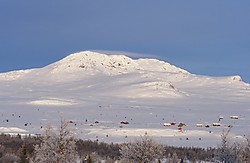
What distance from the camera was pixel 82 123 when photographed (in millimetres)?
95562

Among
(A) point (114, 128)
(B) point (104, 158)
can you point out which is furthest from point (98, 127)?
(B) point (104, 158)

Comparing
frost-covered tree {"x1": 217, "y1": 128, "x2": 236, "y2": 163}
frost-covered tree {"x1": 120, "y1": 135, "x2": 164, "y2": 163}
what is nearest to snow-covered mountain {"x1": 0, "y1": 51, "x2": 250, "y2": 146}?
frost-covered tree {"x1": 120, "y1": 135, "x2": 164, "y2": 163}

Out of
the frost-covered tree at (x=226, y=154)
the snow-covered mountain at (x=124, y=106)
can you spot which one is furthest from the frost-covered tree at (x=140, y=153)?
the snow-covered mountain at (x=124, y=106)

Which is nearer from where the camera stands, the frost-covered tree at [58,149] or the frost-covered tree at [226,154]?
the frost-covered tree at [58,149]

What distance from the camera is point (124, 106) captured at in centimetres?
12694

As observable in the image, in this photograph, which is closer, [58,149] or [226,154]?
[58,149]

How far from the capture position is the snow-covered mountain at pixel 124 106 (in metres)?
89.7

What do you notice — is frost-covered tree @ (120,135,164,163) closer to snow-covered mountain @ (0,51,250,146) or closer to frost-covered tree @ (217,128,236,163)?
frost-covered tree @ (217,128,236,163)

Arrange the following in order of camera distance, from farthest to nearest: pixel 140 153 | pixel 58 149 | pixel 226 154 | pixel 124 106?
pixel 124 106 → pixel 140 153 → pixel 226 154 → pixel 58 149

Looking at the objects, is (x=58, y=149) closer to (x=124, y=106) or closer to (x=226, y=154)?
(x=226, y=154)

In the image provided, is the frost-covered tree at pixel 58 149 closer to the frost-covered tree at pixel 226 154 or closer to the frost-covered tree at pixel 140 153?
the frost-covered tree at pixel 140 153

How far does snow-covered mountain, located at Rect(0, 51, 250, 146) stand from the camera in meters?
89.7

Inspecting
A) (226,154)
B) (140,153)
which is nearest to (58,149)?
(140,153)

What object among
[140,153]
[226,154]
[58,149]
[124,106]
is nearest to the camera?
[58,149]
